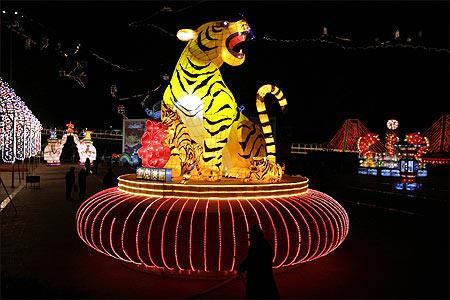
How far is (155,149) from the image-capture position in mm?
8195

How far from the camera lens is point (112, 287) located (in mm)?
6559

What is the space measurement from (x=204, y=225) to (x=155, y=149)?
2.29 m

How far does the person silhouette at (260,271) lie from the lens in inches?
200

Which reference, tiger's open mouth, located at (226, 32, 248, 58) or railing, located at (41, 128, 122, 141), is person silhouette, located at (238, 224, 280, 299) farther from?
railing, located at (41, 128, 122, 141)

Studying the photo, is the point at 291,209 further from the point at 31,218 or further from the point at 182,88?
the point at 31,218

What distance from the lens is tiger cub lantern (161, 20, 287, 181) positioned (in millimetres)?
8773

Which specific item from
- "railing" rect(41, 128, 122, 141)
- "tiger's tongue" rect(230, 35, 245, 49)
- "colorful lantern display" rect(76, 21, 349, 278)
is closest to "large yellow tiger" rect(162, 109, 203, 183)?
"colorful lantern display" rect(76, 21, 349, 278)

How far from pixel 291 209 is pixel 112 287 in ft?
10.0

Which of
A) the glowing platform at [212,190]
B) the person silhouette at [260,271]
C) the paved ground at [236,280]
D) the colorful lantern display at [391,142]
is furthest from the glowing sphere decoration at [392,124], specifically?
the person silhouette at [260,271]

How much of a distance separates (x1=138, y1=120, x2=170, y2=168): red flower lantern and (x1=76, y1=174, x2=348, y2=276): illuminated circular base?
0.59 m

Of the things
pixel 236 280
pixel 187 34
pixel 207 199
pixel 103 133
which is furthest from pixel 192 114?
pixel 103 133

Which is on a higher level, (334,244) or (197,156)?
(197,156)

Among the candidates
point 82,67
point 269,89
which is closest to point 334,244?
point 269,89

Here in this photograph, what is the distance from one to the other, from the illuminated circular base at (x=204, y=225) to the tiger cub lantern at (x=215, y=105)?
1.30m
